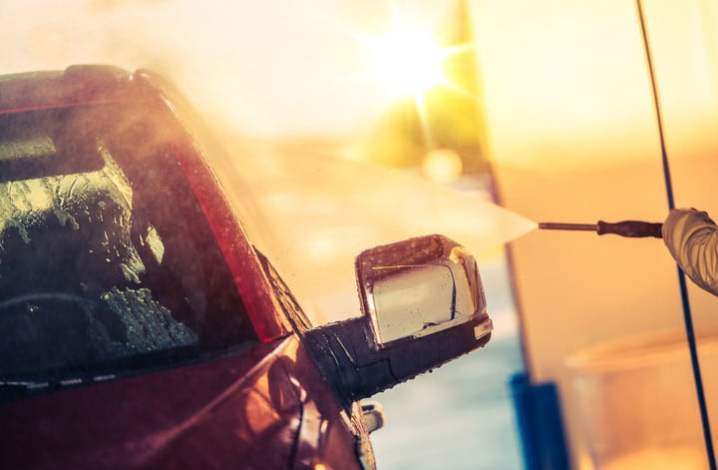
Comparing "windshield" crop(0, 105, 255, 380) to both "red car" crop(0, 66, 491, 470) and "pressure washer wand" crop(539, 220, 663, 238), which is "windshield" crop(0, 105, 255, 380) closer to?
"red car" crop(0, 66, 491, 470)

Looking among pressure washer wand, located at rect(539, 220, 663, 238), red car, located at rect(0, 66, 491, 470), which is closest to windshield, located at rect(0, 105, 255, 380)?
red car, located at rect(0, 66, 491, 470)

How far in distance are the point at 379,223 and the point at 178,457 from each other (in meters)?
7.24

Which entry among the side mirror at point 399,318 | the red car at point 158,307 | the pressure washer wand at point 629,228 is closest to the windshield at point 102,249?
the red car at point 158,307

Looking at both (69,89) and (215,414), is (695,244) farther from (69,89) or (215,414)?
(215,414)

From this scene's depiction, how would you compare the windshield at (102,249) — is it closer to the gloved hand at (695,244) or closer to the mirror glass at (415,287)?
the mirror glass at (415,287)

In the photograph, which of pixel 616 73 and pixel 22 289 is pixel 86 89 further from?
pixel 616 73

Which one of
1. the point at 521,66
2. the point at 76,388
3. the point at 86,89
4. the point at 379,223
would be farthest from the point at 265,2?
the point at 76,388

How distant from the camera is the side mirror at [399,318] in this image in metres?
2.08

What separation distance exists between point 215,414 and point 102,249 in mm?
748

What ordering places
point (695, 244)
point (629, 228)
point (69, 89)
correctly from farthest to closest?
point (629, 228) < point (695, 244) < point (69, 89)

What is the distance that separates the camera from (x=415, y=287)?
6.85ft

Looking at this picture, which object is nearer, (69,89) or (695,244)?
(69,89)

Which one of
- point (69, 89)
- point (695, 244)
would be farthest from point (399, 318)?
point (695, 244)

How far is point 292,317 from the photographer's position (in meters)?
2.34
